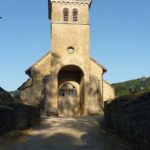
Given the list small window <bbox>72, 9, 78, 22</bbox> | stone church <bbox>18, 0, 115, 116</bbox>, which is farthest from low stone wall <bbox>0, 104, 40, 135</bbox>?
small window <bbox>72, 9, 78, 22</bbox>

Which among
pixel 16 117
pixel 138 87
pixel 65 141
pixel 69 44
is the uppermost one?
pixel 69 44

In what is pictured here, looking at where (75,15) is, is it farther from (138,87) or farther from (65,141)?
(65,141)

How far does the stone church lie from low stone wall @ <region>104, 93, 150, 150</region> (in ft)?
55.9

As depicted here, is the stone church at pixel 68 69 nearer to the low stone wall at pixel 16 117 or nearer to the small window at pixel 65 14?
the small window at pixel 65 14

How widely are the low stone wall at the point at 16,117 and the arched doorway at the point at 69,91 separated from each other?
573 inches

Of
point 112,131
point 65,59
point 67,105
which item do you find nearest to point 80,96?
point 67,105

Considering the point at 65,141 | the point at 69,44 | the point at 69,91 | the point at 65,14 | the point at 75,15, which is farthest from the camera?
the point at 69,91

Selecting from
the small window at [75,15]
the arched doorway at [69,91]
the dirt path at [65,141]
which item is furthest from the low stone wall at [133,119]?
the small window at [75,15]

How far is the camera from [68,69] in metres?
37.4

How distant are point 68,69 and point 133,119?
2453 cm

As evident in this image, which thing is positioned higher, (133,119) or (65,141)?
(133,119)

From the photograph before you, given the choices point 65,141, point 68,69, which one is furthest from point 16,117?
point 68,69

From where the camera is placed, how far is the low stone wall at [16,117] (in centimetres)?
1548

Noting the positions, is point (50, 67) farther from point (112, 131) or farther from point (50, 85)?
point (112, 131)
